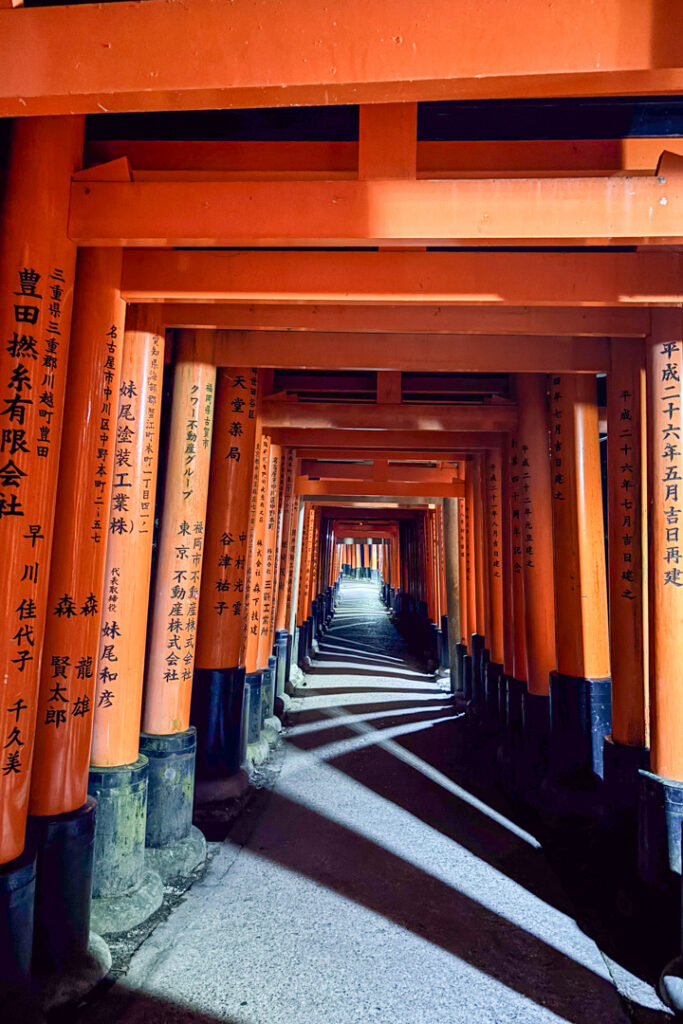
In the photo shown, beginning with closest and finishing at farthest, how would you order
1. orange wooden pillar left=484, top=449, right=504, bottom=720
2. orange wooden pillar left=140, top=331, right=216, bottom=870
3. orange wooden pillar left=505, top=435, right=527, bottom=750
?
orange wooden pillar left=140, top=331, right=216, bottom=870
orange wooden pillar left=505, top=435, right=527, bottom=750
orange wooden pillar left=484, top=449, right=504, bottom=720

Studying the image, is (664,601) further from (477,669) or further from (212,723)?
(477,669)

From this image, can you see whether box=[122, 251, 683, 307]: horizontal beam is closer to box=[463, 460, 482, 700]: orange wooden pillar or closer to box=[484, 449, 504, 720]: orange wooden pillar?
box=[484, 449, 504, 720]: orange wooden pillar

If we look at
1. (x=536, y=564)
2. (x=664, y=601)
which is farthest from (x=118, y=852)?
(x=536, y=564)

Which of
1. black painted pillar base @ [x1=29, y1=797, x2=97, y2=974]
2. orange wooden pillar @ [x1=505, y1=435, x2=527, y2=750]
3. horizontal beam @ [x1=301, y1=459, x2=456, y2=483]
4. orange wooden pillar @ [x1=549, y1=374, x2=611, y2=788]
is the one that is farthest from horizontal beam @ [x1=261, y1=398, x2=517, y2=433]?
black painted pillar base @ [x1=29, y1=797, x2=97, y2=974]

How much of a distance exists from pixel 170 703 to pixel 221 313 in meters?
2.15

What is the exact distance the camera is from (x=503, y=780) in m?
5.35

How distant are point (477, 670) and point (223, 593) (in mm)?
4081

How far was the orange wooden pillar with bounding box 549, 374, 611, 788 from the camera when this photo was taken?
13.9 ft

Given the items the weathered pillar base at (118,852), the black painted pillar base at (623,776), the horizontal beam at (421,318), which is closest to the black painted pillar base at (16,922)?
the weathered pillar base at (118,852)

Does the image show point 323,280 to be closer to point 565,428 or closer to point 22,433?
point 22,433

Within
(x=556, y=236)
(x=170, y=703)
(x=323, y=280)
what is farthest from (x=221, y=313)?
(x=170, y=703)

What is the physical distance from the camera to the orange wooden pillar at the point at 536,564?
193 inches

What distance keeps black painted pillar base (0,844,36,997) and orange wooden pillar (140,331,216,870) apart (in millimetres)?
1325

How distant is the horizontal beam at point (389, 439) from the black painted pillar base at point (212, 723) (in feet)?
8.69
